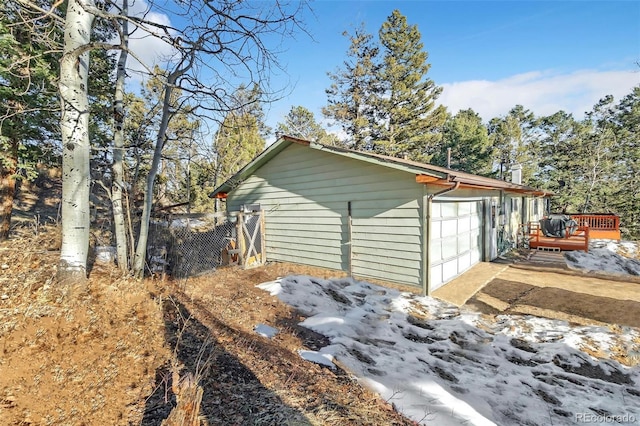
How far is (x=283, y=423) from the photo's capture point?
2199 mm

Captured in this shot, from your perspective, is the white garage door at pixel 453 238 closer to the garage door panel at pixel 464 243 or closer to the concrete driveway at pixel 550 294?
the garage door panel at pixel 464 243

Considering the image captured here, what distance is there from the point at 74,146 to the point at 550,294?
9.39m

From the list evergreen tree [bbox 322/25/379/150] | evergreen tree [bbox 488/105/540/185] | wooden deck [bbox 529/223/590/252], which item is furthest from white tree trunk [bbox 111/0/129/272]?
evergreen tree [bbox 488/105/540/185]

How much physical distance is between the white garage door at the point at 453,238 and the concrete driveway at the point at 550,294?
0.33 meters

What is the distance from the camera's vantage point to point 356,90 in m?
20.6

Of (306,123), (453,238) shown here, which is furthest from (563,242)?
(306,123)

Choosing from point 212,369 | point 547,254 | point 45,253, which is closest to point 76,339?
point 212,369

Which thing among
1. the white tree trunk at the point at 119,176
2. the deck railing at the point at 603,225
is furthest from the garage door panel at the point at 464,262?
the deck railing at the point at 603,225

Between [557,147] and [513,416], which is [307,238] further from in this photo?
[557,147]

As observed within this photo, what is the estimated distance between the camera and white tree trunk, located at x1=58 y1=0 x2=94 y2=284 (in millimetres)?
3590

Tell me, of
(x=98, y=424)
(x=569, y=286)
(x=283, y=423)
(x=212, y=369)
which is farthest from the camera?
(x=569, y=286)

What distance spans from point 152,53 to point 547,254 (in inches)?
559

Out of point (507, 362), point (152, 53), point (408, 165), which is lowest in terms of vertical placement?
point (507, 362)

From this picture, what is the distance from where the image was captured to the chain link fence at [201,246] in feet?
20.8
